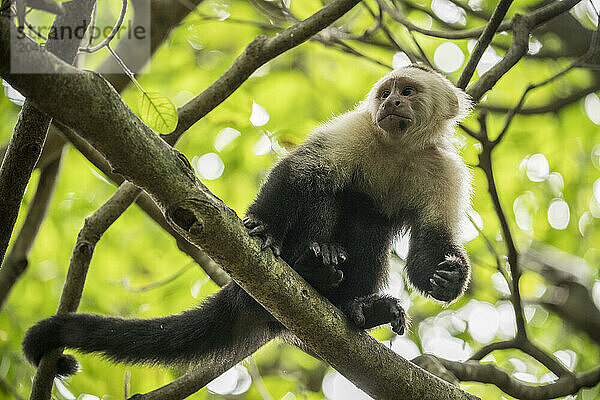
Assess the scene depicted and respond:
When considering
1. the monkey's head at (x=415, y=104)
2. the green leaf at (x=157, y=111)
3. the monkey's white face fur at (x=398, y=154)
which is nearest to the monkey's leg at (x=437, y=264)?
the monkey's white face fur at (x=398, y=154)

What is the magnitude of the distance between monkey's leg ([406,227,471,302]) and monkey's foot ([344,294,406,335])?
26 cm

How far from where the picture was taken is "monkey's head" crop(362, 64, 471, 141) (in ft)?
13.8

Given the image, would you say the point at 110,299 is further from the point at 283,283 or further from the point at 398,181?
the point at 283,283

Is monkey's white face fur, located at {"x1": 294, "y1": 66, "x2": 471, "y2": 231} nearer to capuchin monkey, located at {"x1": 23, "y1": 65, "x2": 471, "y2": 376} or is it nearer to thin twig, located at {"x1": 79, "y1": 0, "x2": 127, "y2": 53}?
capuchin monkey, located at {"x1": 23, "y1": 65, "x2": 471, "y2": 376}

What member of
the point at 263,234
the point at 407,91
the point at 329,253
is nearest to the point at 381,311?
the point at 329,253

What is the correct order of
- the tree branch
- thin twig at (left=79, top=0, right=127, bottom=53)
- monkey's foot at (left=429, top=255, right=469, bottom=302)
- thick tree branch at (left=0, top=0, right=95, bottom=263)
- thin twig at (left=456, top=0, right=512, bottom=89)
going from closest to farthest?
the tree branch, thick tree branch at (left=0, top=0, right=95, bottom=263), thin twig at (left=79, top=0, right=127, bottom=53), monkey's foot at (left=429, top=255, right=469, bottom=302), thin twig at (left=456, top=0, right=512, bottom=89)

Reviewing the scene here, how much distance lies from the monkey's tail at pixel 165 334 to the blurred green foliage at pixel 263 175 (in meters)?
1.48

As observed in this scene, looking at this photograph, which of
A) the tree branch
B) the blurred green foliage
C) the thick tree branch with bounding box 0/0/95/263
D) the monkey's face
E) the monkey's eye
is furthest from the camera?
the blurred green foliage

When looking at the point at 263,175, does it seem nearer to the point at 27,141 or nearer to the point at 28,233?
the point at 28,233

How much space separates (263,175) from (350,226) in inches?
58.4

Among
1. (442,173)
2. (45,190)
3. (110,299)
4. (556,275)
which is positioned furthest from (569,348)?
(45,190)

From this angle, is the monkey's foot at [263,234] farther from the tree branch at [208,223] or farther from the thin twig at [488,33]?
the thin twig at [488,33]

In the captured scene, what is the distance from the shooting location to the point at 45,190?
180 inches

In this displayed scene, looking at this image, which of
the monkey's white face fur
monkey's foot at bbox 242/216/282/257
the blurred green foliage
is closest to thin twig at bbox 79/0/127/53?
monkey's foot at bbox 242/216/282/257
